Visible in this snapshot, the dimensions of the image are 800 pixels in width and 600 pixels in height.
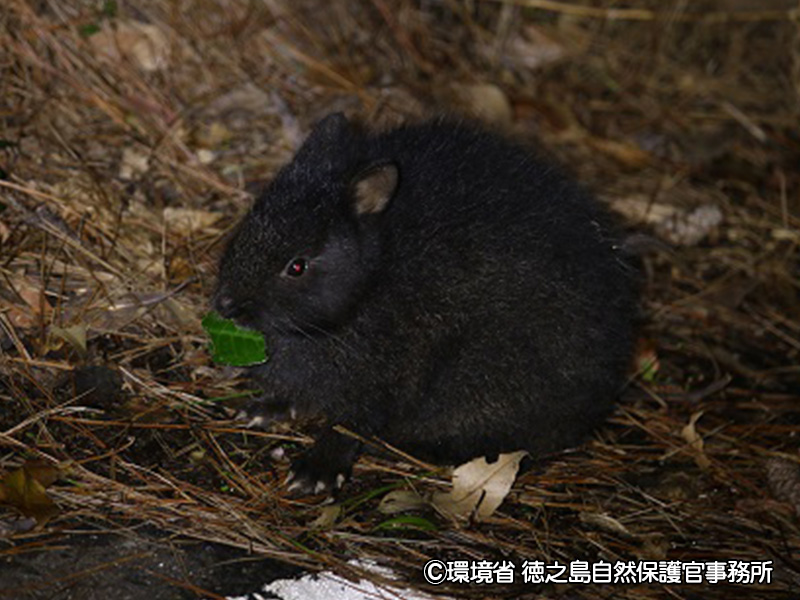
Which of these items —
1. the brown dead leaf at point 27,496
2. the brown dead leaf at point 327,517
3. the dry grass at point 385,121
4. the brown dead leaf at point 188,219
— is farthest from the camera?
the brown dead leaf at point 188,219

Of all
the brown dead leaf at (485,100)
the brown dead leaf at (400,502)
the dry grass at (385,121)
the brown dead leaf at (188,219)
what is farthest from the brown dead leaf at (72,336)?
the brown dead leaf at (485,100)

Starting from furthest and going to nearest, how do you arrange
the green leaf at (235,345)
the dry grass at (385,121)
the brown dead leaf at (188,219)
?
1. the brown dead leaf at (188,219)
2. the green leaf at (235,345)
3. the dry grass at (385,121)

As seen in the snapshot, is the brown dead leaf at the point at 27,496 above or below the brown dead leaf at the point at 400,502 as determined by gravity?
above

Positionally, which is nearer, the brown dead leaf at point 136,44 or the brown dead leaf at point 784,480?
the brown dead leaf at point 784,480

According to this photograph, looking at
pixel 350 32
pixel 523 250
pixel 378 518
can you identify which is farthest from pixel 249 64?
pixel 378 518

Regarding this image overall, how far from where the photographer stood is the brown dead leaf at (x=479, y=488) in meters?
3.85

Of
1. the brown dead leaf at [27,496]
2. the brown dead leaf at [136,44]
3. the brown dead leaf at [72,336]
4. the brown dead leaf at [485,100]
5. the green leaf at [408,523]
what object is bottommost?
the green leaf at [408,523]

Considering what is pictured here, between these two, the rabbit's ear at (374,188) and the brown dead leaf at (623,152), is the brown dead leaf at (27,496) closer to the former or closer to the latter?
the rabbit's ear at (374,188)

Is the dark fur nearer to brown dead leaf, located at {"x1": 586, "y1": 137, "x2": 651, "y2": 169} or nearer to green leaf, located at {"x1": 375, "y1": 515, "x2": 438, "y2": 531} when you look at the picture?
green leaf, located at {"x1": 375, "y1": 515, "x2": 438, "y2": 531}

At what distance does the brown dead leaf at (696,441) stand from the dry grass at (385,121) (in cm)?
1

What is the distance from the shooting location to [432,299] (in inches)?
158

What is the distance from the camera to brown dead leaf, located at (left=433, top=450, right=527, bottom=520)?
3.85 meters

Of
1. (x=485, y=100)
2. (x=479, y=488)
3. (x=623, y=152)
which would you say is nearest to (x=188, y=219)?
(x=479, y=488)

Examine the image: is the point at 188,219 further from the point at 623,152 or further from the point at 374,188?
the point at 623,152
